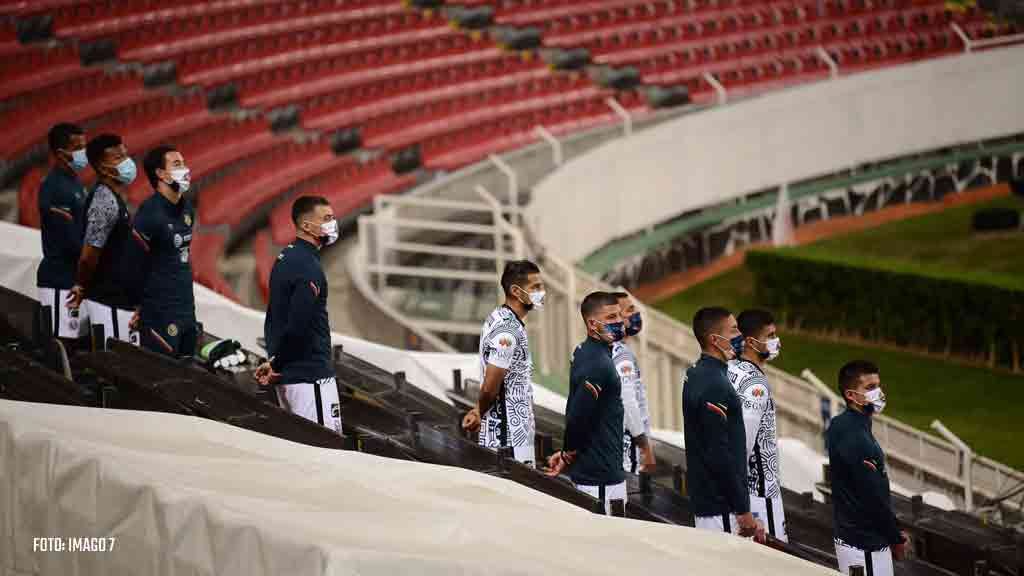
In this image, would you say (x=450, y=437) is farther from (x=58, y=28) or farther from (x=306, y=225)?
(x=58, y=28)

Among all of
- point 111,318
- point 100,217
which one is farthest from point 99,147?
point 111,318

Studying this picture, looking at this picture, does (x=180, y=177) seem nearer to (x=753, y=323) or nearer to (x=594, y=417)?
(x=594, y=417)

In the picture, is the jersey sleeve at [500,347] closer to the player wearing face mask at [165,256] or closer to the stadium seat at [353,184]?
the player wearing face mask at [165,256]

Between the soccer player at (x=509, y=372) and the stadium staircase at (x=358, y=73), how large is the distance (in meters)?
4.62

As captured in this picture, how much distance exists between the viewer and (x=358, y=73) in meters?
17.5

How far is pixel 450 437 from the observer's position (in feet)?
19.9

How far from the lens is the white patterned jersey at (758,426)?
252 inches

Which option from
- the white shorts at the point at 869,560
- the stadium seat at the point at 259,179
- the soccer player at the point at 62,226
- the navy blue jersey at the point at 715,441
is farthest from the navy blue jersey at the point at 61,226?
the stadium seat at the point at 259,179

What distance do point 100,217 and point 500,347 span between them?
6.51 feet

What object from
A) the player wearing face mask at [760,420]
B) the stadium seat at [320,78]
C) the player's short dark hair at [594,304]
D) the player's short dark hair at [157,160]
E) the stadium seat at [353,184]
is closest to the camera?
the player's short dark hair at [594,304]

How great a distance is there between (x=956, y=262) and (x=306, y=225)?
41.7 ft

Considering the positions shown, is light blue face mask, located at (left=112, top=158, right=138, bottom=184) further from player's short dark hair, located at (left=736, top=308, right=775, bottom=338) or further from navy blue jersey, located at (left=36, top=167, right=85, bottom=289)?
player's short dark hair, located at (left=736, top=308, right=775, bottom=338)

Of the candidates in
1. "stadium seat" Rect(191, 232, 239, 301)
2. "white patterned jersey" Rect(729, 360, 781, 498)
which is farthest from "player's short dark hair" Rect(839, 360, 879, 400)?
"stadium seat" Rect(191, 232, 239, 301)

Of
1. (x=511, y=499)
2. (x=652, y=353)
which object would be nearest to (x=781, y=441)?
(x=652, y=353)
